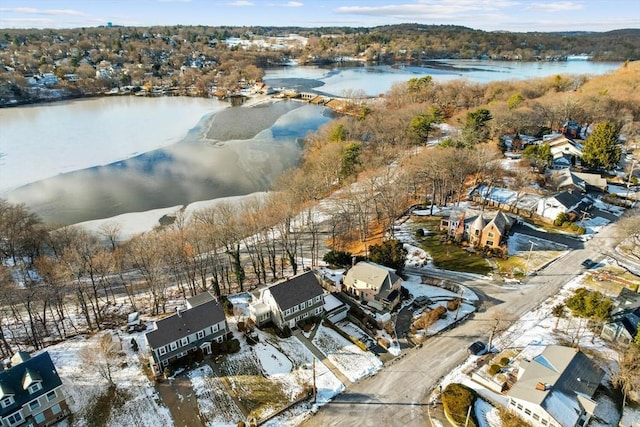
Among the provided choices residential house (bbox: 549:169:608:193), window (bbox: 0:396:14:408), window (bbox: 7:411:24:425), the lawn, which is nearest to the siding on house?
the lawn

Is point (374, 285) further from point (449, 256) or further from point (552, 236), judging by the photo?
point (552, 236)

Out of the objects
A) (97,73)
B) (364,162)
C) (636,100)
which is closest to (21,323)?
(364,162)

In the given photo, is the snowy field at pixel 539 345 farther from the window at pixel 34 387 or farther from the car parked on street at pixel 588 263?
the window at pixel 34 387

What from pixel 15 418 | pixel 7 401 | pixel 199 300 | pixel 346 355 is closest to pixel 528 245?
pixel 346 355

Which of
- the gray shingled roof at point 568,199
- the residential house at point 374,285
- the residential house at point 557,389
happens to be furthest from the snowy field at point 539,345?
the gray shingled roof at point 568,199

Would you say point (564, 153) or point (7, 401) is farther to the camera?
point (564, 153)

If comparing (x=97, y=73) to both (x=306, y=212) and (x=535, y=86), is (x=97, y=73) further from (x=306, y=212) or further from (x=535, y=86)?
(x=535, y=86)
